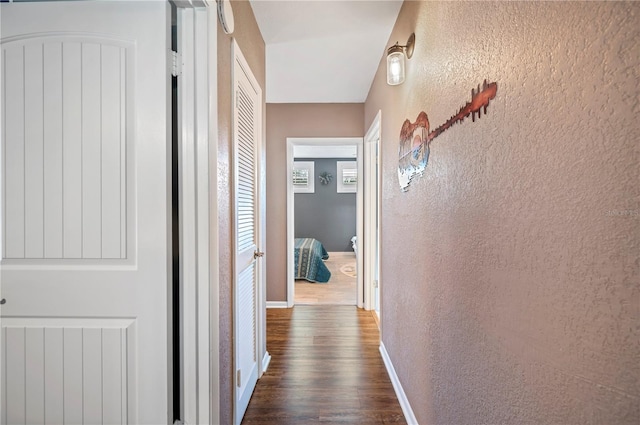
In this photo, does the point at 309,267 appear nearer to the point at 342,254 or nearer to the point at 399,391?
the point at 342,254

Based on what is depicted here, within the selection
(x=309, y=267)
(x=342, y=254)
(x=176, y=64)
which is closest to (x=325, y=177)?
(x=342, y=254)

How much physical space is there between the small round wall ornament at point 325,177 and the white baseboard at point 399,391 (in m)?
5.13

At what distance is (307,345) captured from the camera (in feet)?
8.60

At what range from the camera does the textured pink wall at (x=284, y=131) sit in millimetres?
3590

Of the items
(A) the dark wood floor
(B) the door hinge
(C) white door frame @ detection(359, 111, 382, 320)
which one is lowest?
(A) the dark wood floor

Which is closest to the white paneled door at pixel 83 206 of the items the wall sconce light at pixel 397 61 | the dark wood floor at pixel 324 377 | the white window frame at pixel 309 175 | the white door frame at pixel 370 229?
the dark wood floor at pixel 324 377

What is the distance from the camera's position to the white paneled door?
3.70 feet

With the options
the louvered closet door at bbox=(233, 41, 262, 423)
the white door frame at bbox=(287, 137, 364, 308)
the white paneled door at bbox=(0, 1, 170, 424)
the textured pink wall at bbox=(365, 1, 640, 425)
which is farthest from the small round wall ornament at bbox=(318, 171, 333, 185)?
the white paneled door at bbox=(0, 1, 170, 424)

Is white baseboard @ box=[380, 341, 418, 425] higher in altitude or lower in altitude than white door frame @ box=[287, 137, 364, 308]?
lower

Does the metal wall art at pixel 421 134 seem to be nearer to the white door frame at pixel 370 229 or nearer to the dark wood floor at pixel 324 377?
the dark wood floor at pixel 324 377

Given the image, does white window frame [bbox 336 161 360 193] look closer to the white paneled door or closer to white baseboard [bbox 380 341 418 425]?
white baseboard [bbox 380 341 418 425]

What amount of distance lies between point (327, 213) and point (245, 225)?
5525 mm

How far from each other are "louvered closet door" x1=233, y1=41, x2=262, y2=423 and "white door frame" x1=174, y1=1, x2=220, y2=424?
35 centimetres

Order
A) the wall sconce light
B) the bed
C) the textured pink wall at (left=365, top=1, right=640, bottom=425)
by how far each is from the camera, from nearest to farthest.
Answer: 1. the textured pink wall at (left=365, top=1, right=640, bottom=425)
2. the wall sconce light
3. the bed
